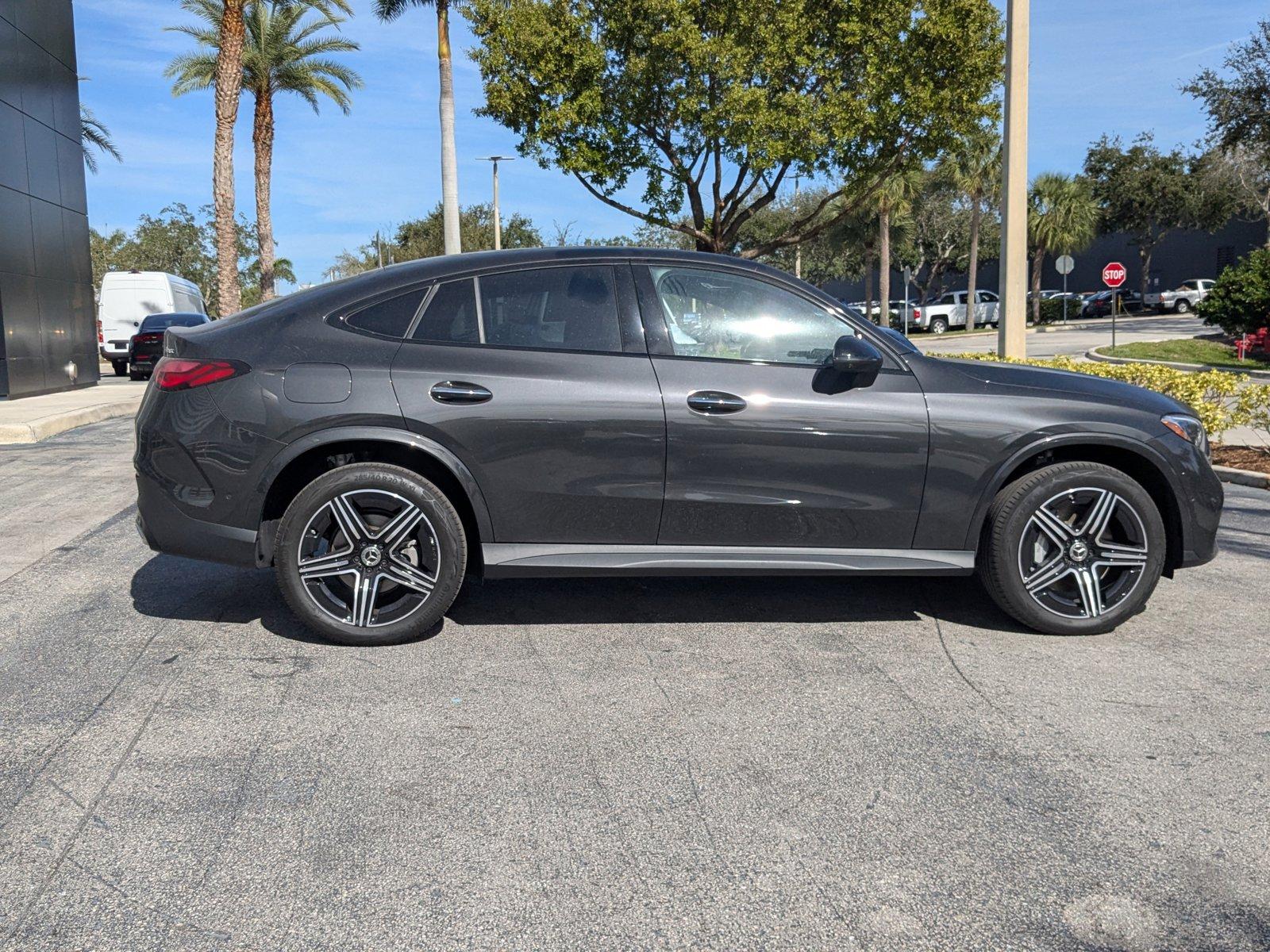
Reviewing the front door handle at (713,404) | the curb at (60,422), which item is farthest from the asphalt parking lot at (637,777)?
the curb at (60,422)

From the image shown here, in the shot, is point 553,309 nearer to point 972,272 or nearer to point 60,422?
point 60,422

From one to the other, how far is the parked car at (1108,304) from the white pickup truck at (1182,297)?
124cm

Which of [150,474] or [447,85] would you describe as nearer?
[150,474]

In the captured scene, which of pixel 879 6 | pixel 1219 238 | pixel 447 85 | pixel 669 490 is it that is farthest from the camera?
pixel 1219 238

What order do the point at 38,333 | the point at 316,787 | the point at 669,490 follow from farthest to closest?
1. the point at 38,333
2. the point at 669,490
3. the point at 316,787

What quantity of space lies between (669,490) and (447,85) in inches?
749

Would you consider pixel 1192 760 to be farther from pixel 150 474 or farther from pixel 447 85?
pixel 447 85

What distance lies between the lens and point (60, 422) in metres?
13.8

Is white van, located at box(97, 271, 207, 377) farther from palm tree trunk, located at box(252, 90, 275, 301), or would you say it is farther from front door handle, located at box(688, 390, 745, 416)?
front door handle, located at box(688, 390, 745, 416)

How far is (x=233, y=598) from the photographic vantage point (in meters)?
5.53

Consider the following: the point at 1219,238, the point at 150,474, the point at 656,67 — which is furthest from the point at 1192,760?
the point at 1219,238

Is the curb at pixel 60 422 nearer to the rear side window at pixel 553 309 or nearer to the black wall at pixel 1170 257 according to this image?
the rear side window at pixel 553 309

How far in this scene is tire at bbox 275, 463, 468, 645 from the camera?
15.0 ft

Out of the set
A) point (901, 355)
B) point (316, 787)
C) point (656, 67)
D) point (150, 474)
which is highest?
point (656, 67)
